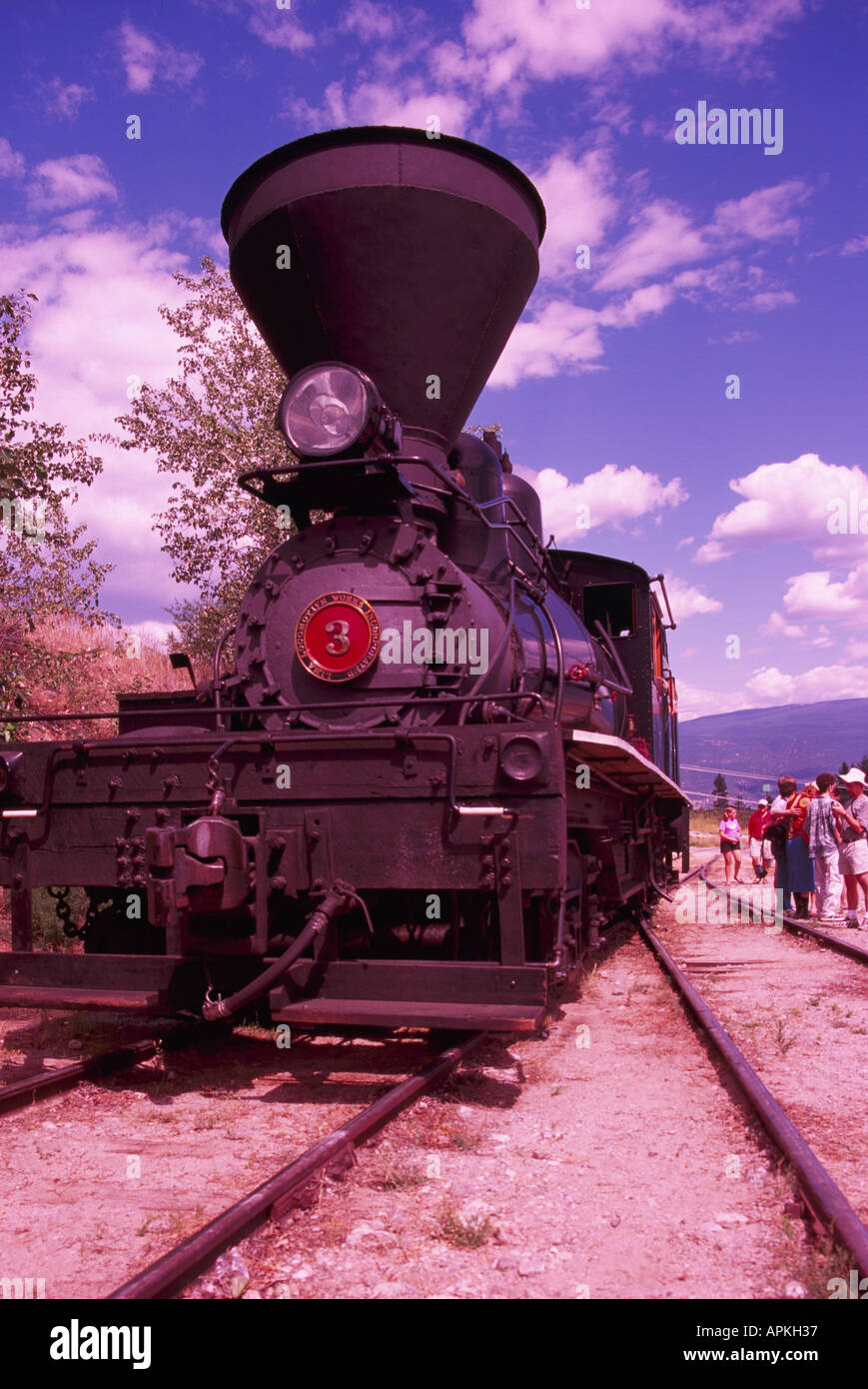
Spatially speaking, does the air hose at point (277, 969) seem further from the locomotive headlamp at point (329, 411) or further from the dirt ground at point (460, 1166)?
the locomotive headlamp at point (329, 411)

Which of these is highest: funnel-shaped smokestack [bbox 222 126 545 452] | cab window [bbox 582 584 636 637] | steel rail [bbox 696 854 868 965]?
funnel-shaped smokestack [bbox 222 126 545 452]

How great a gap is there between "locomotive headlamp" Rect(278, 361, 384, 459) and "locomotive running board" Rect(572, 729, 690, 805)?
6.28 feet

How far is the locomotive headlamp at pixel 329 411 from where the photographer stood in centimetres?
504

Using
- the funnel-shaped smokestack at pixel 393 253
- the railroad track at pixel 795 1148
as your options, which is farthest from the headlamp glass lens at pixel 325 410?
the railroad track at pixel 795 1148

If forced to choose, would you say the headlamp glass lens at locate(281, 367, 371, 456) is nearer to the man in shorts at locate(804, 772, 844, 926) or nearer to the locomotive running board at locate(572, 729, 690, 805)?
the locomotive running board at locate(572, 729, 690, 805)

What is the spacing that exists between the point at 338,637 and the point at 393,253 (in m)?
2.27

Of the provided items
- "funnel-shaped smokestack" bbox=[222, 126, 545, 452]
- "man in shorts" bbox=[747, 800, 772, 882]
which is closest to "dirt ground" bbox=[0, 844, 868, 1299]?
"funnel-shaped smokestack" bbox=[222, 126, 545, 452]

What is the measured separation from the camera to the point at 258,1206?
8.98 ft

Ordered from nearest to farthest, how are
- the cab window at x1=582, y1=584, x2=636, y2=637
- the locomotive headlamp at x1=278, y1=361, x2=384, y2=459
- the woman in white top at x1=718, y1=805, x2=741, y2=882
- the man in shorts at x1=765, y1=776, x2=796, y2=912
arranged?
the locomotive headlamp at x1=278, y1=361, x2=384, y2=459 → the cab window at x1=582, y1=584, x2=636, y2=637 → the man in shorts at x1=765, y1=776, x2=796, y2=912 → the woman in white top at x1=718, y1=805, x2=741, y2=882

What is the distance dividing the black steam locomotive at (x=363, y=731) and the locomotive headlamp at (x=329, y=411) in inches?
0.6

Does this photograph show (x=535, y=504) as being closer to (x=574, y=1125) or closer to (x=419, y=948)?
(x=419, y=948)

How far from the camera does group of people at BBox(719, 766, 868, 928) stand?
1044 centimetres
